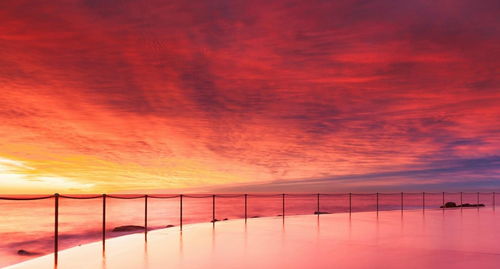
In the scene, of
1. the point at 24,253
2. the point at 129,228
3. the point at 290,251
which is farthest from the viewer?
the point at 129,228

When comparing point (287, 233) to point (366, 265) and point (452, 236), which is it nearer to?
point (452, 236)

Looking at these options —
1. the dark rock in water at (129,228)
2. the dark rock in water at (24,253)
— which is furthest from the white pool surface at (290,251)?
the dark rock in water at (24,253)

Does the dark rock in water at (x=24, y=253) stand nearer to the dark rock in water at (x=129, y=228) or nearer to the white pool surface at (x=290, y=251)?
the dark rock in water at (x=129, y=228)

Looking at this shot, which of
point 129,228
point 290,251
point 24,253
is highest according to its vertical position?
point 290,251

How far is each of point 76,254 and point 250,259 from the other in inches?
141

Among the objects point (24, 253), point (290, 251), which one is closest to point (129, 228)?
point (24, 253)

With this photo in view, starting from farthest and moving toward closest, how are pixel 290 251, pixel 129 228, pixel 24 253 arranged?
pixel 129 228
pixel 24 253
pixel 290 251

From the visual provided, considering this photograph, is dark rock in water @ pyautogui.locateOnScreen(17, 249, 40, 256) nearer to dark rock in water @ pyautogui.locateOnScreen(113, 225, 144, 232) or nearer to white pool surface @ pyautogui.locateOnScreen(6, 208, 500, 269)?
dark rock in water @ pyautogui.locateOnScreen(113, 225, 144, 232)

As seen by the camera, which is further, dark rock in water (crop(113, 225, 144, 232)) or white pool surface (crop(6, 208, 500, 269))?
dark rock in water (crop(113, 225, 144, 232))

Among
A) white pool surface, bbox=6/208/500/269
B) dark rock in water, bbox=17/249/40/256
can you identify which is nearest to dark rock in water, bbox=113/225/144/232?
dark rock in water, bbox=17/249/40/256

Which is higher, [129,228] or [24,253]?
[129,228]

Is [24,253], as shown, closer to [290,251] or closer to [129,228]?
[129,228]

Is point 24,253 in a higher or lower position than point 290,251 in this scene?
lower

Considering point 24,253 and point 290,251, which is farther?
point 24,253
